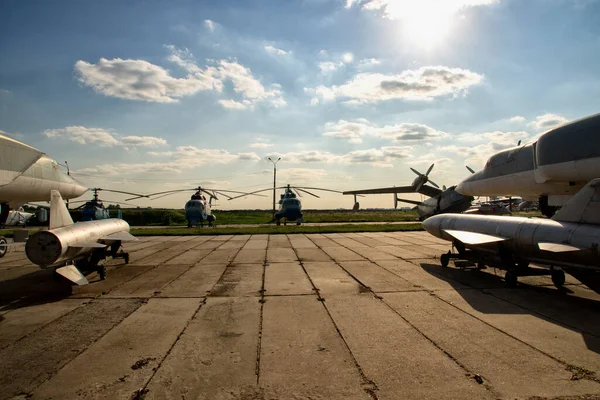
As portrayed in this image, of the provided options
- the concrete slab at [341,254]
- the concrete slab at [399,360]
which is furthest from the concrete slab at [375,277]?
the concrete slab at [399,360]

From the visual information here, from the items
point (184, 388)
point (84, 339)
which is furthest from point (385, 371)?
point (84, 339)

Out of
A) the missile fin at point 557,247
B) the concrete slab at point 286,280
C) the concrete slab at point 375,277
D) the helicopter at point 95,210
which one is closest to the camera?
the missile fin at point 557,247

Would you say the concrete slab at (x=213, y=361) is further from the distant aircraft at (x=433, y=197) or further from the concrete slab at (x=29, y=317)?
the distant aircraft at (x=433, y=197)

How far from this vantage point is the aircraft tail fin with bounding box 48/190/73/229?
39.4 ft

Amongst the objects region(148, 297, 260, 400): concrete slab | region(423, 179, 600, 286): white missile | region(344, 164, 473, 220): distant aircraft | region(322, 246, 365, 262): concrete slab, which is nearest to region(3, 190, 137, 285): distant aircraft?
region(148, 297, 260, 400): concrete slab

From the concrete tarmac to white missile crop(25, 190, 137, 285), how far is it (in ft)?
2.86

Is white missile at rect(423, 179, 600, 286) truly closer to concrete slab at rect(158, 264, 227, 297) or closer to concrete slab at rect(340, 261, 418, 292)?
concrete slab at rect(340, 261, 418, 292)

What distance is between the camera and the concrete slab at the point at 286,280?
10594mm

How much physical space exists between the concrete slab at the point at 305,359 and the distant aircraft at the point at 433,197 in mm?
27854

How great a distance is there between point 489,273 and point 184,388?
1229cm

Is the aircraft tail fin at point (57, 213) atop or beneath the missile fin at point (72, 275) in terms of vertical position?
atop

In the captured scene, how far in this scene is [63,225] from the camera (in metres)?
12.4

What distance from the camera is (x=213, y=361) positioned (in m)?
5.75

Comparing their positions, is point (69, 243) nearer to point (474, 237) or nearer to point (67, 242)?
point (67, 242)
